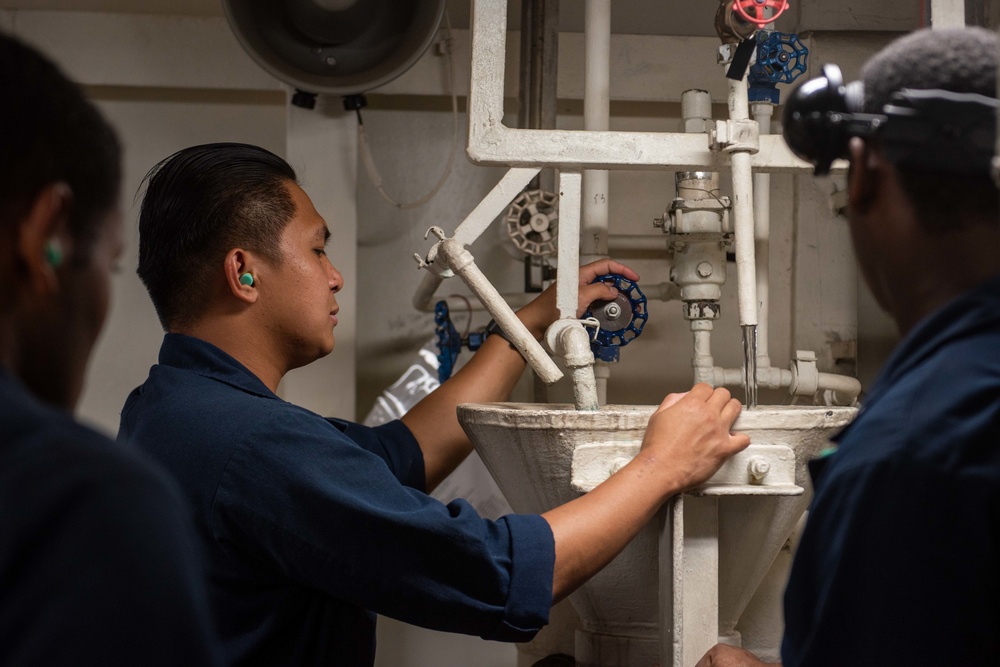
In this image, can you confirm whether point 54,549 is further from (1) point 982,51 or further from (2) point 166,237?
(2) point 166,237

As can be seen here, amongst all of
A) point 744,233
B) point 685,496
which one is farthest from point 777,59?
point 685,496

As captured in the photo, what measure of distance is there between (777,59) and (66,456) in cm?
124

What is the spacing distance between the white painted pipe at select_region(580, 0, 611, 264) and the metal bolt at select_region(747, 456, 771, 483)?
0.59m

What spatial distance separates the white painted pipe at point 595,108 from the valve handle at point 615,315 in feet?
0.65

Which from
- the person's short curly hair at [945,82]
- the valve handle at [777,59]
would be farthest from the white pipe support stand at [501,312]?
the person's short curly hair at [945,82]

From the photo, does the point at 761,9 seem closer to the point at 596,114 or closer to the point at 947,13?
the point at 947,13

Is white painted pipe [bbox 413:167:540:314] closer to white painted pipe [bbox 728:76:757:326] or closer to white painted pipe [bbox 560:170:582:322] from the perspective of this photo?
white painted pipe [bbox 560:170:582:322]

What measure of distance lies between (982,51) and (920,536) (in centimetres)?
35

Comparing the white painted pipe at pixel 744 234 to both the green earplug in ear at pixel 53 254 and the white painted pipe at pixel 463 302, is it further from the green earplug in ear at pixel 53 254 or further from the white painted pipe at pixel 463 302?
the green earplug in ear at pixel 53 254

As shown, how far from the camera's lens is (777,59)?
1444mm

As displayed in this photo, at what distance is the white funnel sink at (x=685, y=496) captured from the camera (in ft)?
Result: 4.19

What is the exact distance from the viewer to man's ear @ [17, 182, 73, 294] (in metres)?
0.52

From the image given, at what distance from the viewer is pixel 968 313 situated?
665 millimetres

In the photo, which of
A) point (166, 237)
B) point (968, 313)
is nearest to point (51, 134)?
point (968, 313)
